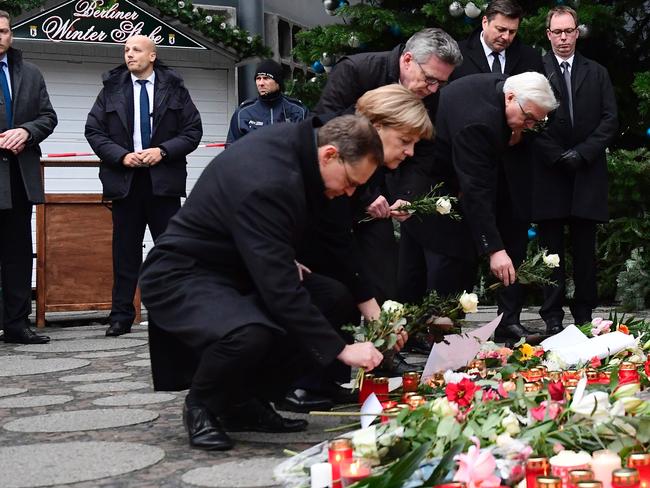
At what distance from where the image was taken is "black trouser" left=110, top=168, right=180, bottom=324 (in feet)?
22.5

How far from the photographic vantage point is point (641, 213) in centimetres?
842

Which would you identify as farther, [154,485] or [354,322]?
[354,322]

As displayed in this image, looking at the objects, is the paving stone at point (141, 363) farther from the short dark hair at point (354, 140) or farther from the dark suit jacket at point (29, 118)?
the short dark hair at point (354, 140)

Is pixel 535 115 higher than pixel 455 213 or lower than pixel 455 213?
higher

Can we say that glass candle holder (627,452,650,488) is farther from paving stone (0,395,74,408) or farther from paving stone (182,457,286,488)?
paving stone (0,395,74,408)

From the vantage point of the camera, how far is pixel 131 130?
6941 mm

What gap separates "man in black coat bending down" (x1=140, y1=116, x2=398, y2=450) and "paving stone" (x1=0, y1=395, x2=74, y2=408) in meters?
0.91

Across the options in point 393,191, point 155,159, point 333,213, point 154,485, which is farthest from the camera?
point 155,159

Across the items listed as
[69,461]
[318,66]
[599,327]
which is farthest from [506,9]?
[69,461]

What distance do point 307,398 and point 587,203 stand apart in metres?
2.89

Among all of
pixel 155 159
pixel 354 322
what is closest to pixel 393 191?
pixel 354 322

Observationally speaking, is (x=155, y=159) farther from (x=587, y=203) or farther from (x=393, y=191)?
(x=587, y=203)

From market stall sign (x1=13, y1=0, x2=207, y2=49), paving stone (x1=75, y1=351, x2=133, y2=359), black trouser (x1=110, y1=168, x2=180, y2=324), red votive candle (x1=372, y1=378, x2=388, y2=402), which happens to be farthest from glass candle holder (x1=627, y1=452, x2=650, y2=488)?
market stall sign (x1=13, y1=0, x2=207, y2=49)

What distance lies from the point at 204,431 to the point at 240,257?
1.77ft
